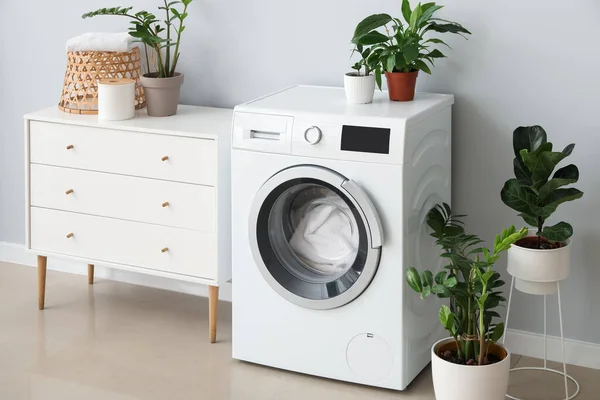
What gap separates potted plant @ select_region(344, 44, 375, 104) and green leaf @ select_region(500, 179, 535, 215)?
53cm

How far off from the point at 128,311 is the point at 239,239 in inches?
30.7

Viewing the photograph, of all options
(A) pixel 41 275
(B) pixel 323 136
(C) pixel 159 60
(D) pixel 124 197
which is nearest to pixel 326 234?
(B) pixel 323 136

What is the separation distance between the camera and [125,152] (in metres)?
3.24

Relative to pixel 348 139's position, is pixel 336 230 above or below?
below

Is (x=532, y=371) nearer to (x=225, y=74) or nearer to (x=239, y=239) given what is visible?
(x=239, y=239)

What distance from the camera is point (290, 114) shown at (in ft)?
9.36

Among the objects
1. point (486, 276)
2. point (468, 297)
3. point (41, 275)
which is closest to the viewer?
point (486, 276)

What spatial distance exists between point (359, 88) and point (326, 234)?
47 centimetres

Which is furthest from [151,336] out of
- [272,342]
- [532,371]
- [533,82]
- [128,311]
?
[533,82]

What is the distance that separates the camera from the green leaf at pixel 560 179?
8.74ft

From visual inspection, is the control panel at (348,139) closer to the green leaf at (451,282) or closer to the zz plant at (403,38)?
the zz plant at (403,38)

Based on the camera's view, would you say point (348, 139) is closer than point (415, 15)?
Yes

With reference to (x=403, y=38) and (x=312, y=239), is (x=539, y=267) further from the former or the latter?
(x=403, y=38)

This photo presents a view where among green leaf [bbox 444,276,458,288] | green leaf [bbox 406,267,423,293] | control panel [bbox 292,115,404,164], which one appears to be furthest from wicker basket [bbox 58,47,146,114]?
green leaf [bbox 444,276,458,288]
